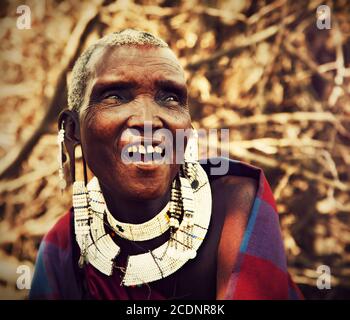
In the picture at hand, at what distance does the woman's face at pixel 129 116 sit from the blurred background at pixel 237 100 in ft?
1.12

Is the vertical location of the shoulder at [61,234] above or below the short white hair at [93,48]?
below

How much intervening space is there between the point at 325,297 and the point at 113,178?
46.5 inches

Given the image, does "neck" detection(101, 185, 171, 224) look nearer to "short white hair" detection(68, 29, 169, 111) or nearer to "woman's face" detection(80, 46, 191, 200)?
"woman's face" detection(80, 46, 191, 200)

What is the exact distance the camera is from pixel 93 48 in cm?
223

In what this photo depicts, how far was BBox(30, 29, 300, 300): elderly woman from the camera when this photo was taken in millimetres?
2096


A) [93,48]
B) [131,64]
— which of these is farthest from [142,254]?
[93,48]

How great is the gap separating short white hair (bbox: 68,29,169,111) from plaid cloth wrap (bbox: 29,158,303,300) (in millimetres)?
551

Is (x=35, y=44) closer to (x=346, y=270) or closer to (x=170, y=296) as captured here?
(x=170, y=296)

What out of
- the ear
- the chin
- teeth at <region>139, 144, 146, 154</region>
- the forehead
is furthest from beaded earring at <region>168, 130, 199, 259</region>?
the ear

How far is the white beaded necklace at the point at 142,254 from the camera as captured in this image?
7.11ft

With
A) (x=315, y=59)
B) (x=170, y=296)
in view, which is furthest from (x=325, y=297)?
(x=315, y=59)

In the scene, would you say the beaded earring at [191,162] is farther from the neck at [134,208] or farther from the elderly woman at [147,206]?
the neck at [134,208]

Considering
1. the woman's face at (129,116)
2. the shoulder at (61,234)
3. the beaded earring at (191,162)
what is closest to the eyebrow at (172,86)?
the woman's face at (129,116)

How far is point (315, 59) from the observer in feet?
8.05
